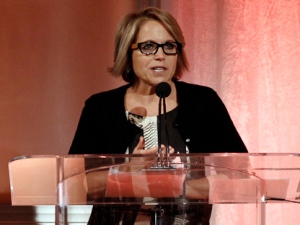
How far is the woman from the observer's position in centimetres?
145

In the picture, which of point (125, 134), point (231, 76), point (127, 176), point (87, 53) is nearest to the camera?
point (127, 176)

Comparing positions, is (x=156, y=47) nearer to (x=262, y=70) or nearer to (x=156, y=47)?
(x=156, y=47)

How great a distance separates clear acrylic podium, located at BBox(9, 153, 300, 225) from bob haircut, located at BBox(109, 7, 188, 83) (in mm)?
550

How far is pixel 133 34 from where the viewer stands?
5.02 feet

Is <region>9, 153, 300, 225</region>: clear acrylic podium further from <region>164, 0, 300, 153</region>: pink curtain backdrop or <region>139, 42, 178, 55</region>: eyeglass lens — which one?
<region>164, 0, 300, 153</region>: pink curtain backdrop

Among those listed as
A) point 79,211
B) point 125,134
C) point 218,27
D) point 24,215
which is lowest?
point 24,215

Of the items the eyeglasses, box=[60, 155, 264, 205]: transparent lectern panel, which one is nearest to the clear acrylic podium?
box=[60, 155, 264, 205]: transparent lectern panel

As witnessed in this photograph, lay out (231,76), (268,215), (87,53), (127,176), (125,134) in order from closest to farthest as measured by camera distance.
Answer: (127,176) < (125,134) < (268,215) < (231,76) < (87,53)

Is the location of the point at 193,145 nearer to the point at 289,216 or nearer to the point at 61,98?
the point at 289,216

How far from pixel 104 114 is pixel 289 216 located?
2.26 feet

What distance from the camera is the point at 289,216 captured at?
72.4 inches

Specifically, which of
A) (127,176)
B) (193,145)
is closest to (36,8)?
(193,145)

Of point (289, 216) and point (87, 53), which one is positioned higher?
point (87, 53)

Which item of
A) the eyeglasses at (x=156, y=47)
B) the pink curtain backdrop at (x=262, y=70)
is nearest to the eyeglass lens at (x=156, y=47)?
the eyeglasses at (x=156, y=47)
